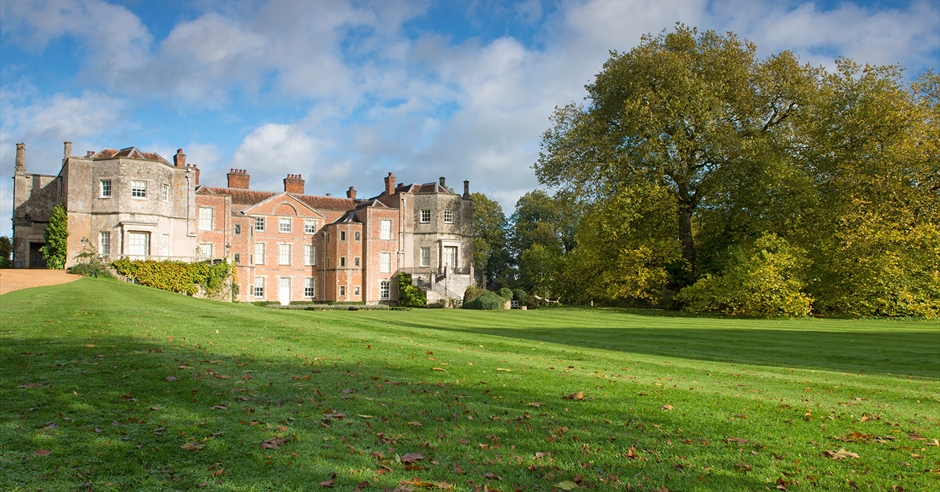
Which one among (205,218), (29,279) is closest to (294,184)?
(205,218)

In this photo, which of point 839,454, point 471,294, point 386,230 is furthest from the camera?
point 386,230

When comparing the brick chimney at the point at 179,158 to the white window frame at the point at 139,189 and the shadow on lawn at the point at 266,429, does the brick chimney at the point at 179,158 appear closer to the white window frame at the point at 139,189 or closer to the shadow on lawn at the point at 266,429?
the white window frame at the point at 139,189

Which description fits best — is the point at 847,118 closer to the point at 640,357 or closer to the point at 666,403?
the point at 640,357

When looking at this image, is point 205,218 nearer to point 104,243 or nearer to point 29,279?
point 104,243

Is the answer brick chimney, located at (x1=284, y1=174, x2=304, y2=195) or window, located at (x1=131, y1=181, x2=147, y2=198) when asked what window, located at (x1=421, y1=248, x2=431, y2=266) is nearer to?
brick chimney, located at (x1=284, y1=174, x2=304, y2=195)

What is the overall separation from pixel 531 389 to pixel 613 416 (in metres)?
1.43

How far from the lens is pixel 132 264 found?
33188mm

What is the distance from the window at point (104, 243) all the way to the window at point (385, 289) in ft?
65.1

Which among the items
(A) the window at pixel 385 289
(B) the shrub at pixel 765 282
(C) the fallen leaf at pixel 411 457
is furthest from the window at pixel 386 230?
(C) the fallen leaf at pixel 411 457

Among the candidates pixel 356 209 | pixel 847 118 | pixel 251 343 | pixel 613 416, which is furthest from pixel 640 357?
pixel 356 209

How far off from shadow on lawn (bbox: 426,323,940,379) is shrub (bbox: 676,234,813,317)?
8.24 m

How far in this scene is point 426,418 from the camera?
614 cm

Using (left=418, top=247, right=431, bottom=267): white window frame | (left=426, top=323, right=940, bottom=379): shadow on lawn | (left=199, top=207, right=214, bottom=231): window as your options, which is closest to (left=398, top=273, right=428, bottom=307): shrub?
(left=418, top=247, right=431, bottom=267): white window frame

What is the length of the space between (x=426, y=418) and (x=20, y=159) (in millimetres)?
43924
